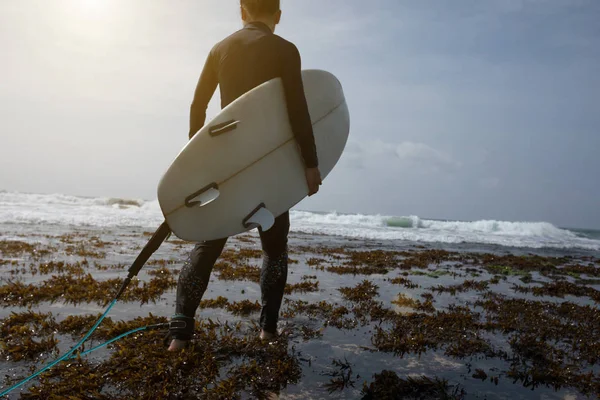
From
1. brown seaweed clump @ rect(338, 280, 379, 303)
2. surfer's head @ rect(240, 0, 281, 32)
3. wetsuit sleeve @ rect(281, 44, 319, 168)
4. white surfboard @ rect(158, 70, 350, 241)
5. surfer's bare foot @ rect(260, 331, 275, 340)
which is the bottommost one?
brown seaweed clump @ rect(338, 280, 379, 303)

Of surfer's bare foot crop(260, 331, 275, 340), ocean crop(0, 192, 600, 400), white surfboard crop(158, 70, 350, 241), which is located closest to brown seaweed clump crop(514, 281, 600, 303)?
ocean crop(0, 192, 600, 400)

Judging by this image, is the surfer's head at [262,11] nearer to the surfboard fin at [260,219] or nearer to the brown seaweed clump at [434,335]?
the surfboard fin at [260,219]

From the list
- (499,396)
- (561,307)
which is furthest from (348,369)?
(561,307)

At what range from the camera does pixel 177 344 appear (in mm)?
2906

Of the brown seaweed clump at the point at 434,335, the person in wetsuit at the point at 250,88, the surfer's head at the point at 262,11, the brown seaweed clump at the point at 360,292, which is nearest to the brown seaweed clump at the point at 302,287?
the brown seaweed clump at the point at 360,292

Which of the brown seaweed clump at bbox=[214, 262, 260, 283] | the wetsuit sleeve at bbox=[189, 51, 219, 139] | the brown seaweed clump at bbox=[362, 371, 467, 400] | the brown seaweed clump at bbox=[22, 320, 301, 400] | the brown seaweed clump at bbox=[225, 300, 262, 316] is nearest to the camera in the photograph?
the brown seaweed clump at bbox=[22, 320, 301, 400]

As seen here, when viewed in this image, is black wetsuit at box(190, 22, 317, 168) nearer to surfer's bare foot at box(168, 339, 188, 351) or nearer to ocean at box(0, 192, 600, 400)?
ocean at box(0, 192, 600, 400)

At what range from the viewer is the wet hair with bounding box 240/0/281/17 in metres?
2.96

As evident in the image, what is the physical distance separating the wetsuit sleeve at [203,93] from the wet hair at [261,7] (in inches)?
20.6

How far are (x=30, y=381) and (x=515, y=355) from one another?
400cm

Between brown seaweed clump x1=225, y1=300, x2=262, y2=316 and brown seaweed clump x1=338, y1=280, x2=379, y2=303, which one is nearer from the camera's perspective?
brown seaweed clump x1=225, y1=300, x2=262, y2=316

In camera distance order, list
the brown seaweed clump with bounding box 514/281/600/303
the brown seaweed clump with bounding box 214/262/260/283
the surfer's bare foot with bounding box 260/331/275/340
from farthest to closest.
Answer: the brown seaweed clump with bounding box 514/281/600/303 → the brown seaweed clump with bounding box 214/262/260/283 → the surfer's bare foot with bounding box 260/331/275/340

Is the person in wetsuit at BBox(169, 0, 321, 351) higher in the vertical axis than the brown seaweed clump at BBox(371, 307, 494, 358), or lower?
higher

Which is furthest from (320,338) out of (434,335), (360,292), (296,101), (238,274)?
(238,274)
